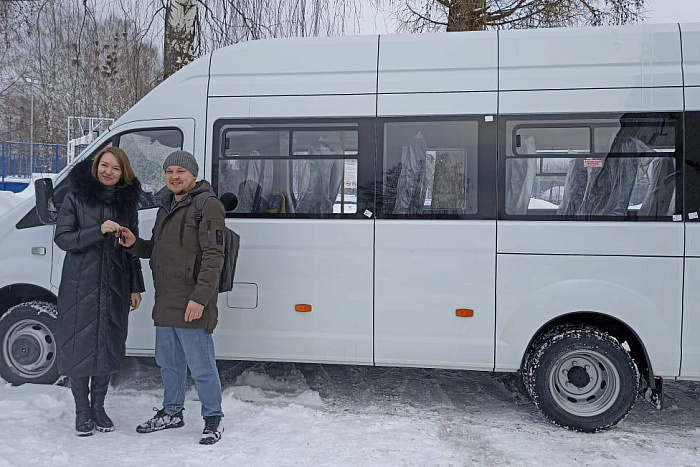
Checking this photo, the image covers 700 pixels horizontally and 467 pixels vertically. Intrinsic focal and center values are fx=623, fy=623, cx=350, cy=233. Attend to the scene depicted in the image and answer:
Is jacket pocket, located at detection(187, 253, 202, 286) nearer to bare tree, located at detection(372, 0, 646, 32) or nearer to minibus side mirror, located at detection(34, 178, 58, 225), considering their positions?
minibus side mirror, located at detection(34, 178, 58, 225)

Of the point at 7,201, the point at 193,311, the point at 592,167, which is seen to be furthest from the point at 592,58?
the point at 7,201

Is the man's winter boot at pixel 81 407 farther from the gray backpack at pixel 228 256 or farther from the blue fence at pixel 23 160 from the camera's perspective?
the blue fence at pixel 23 160

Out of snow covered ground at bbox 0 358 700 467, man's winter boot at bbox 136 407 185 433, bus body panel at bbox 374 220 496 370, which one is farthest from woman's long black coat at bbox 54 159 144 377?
bus body panel at bbox 374 220 496 370

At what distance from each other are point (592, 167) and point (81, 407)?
162 inches

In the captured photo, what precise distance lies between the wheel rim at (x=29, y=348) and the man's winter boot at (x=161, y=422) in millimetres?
1378

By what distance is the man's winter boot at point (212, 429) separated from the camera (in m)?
4.25

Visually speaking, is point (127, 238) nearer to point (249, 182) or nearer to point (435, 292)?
point (249, 182)

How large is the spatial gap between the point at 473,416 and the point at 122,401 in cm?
290

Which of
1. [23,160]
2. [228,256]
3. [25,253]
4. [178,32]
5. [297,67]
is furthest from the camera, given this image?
[23,160]

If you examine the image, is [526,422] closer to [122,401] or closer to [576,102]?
[576,102]

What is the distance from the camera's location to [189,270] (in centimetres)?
408

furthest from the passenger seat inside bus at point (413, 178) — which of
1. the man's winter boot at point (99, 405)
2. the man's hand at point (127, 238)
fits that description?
the man's winter boot at point (99, 405)

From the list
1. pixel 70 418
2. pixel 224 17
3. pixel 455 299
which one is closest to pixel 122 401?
pixel 70 418

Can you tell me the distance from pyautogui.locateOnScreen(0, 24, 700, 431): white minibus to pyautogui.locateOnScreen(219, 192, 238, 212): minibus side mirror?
4.0 inches
